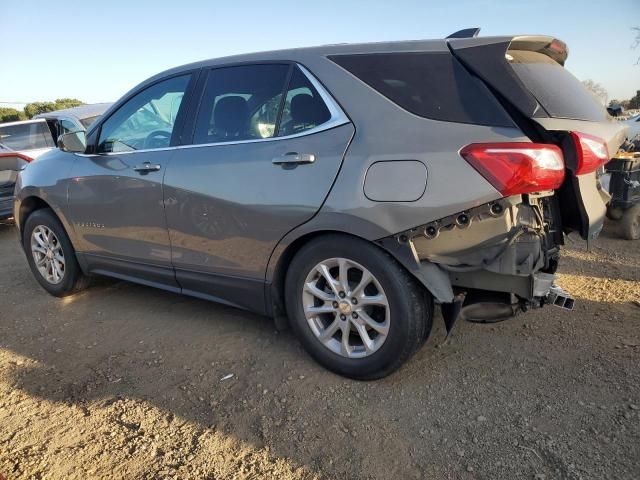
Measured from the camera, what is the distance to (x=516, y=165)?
230cm

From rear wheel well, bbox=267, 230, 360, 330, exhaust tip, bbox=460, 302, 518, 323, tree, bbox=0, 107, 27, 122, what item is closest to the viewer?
exhaust tip, bbox=460, 302, 518, 323

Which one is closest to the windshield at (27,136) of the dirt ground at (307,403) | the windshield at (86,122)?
the windshield at (86,122)

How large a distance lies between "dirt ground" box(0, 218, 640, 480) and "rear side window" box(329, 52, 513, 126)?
57.0 inches

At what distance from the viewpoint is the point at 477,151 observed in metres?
2.37

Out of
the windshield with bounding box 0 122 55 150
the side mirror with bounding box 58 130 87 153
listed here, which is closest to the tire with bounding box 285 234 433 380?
the side mirror with bounding box 58 130 87 153

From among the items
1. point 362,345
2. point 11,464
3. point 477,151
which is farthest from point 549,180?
point 11,464

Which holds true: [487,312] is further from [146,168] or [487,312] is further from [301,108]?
[146,168]

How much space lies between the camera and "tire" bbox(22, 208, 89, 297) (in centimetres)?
438

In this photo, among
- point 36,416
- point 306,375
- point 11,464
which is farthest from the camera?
point 306,375

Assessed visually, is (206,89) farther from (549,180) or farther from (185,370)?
(549,180)

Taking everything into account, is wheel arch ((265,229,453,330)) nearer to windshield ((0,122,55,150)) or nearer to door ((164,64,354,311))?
door ((164,64,354,311))

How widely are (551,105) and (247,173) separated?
170 centimetres

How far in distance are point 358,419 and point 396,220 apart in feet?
3.36

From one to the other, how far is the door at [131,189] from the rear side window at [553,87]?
7.37 ft
